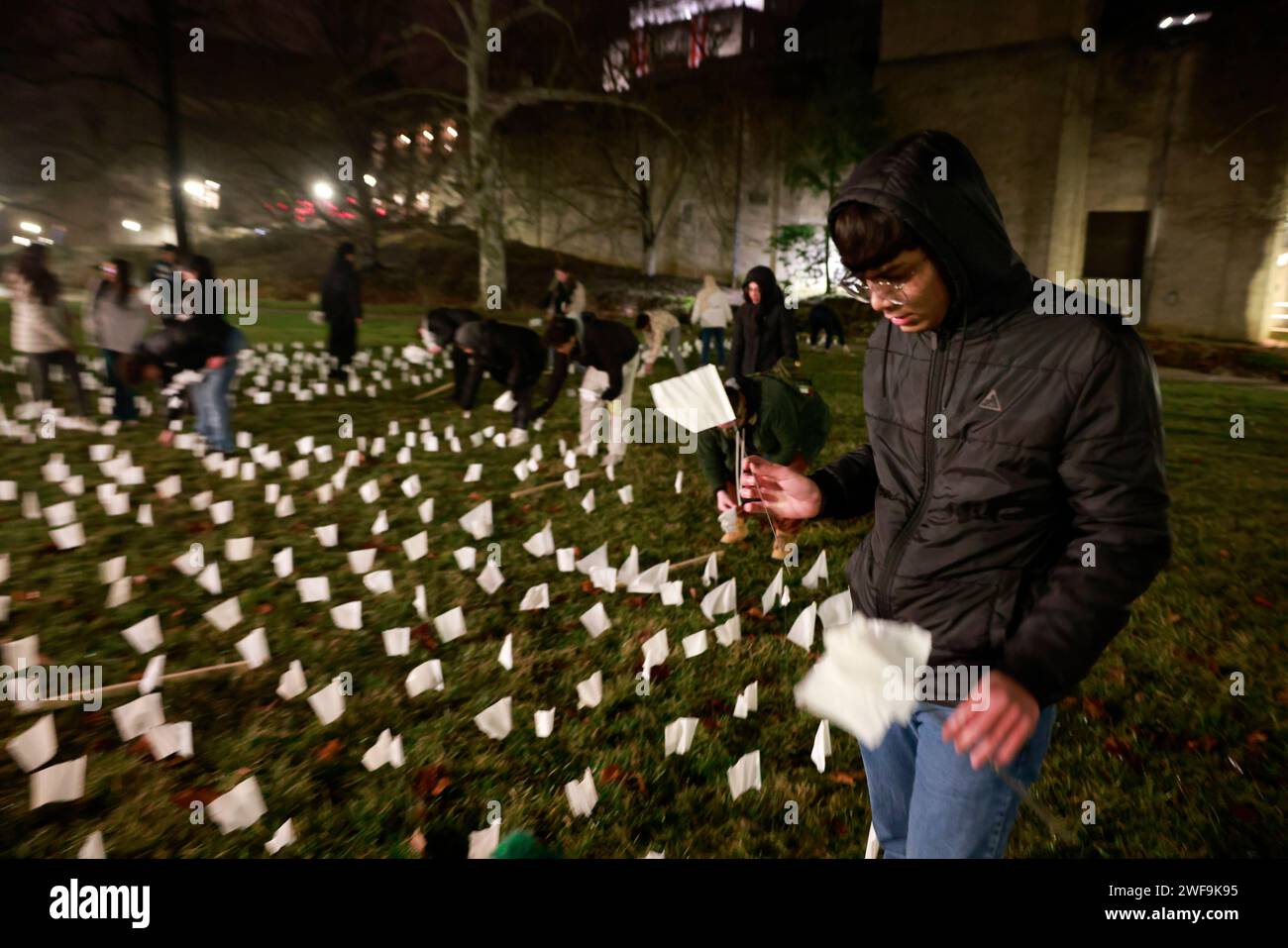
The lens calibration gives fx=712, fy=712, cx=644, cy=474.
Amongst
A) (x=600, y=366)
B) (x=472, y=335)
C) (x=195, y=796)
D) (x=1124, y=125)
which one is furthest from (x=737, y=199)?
(x=195, y=796)

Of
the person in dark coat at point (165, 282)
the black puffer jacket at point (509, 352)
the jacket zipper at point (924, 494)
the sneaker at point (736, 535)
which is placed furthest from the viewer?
the black puffer jacket at point (509, 352)

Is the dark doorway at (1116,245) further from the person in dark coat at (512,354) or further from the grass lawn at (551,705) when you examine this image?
the person in dark coat at (512,354)

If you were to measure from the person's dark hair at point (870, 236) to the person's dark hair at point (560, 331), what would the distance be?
20.9ft

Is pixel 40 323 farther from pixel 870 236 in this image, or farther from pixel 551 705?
pixel 870 236

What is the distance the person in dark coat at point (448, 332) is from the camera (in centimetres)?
1054

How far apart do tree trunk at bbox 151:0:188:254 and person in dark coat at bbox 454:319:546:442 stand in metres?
9.98

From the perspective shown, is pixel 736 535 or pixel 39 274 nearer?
pixel 736 535

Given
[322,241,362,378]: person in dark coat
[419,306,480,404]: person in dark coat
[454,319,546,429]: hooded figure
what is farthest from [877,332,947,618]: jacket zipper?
[322,241,362,378]: person in dark coat

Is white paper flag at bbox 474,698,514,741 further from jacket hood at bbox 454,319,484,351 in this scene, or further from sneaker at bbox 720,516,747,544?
jacket hood at bbox 454,319,484,351

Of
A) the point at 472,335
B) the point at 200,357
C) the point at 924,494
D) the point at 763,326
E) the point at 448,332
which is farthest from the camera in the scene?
the point at 448,332

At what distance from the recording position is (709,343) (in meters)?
15.2

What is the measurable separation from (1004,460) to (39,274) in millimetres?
10802

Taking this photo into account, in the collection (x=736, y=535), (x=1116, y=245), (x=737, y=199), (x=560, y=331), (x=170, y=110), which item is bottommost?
(x=736, y=535)

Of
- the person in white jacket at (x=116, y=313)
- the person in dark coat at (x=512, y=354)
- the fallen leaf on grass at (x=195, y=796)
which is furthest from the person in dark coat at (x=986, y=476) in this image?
the person in white jacket at (x=116, y=313)
